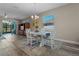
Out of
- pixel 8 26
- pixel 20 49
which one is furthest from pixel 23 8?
pixel 20 49

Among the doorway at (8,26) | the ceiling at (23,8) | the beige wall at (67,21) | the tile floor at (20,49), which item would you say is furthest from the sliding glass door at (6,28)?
the beige wall at (67,21)

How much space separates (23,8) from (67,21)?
1184 millimetres

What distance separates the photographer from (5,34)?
92.6 inches

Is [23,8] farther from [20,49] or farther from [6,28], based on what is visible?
[20,49]

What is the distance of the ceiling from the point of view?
89.8 inches

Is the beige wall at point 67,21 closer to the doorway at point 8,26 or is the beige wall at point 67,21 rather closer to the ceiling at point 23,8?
the ceiling at point 23,8

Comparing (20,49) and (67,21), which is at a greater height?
(67,21)

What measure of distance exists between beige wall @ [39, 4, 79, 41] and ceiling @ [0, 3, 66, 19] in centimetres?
13

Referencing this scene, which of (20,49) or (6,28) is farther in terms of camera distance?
(20,49)

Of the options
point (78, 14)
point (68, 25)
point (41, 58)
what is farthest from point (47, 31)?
point (78, 14)

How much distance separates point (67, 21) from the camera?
2.33m

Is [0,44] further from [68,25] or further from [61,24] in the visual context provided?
[68,25]

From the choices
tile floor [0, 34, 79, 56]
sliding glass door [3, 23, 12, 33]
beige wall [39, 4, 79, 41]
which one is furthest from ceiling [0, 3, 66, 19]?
tile floor [0, 34, 79, 56]

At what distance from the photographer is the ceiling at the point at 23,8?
2.28 m
